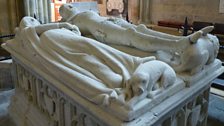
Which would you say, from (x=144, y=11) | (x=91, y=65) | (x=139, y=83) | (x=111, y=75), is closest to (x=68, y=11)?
(x=91, y=65)

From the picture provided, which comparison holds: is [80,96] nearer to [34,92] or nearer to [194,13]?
[34,92]

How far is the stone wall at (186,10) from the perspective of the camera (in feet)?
15.9

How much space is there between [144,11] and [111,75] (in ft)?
15.8

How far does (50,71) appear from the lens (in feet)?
5.66

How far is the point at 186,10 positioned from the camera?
5.29 m

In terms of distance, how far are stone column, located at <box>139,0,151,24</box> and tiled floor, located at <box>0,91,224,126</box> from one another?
11.5ft

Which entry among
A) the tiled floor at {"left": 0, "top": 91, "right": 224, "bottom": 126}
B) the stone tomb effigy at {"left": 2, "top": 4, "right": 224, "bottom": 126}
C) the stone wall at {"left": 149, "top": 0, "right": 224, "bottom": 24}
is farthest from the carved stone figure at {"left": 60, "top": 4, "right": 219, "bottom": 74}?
the stone wall at {"left": 149, "top": 0, "right": 224, "bottom": 24}

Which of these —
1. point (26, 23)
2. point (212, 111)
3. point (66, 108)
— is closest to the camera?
point (66, 108)

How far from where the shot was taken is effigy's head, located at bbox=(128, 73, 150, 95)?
123 centimetres

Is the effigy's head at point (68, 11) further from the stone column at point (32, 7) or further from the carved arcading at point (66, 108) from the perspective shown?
the stone column at point (32, 7)

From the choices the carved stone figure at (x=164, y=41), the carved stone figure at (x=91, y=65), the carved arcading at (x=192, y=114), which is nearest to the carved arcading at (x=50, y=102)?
the carved stone figure at (x=91, y=65)

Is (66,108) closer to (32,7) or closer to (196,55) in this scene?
(196,55)

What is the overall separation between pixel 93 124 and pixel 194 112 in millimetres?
775

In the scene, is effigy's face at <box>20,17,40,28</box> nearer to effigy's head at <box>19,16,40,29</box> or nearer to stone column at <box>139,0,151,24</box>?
effigy's head at <box>19,16,40,29</box>
